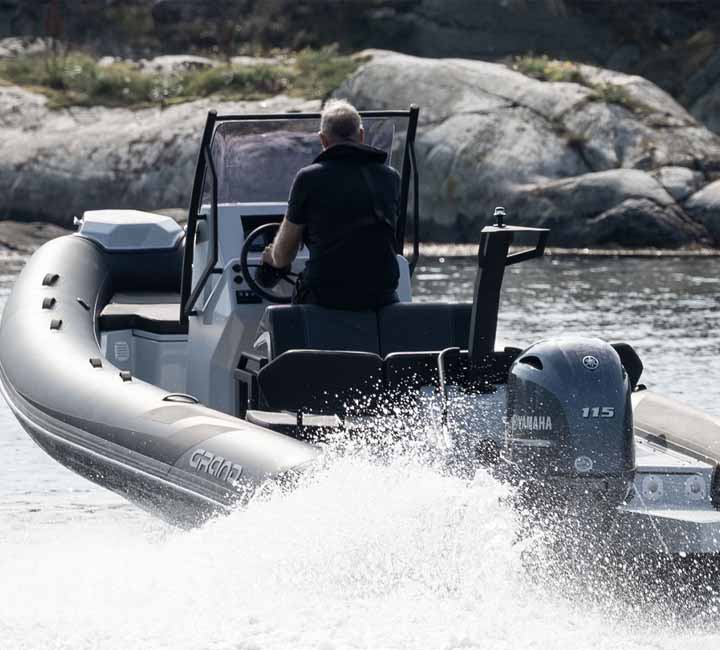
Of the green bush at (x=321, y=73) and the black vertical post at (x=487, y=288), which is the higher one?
the black vertical post at (x=487, y=288)

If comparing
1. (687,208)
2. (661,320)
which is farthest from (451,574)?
(687,208)

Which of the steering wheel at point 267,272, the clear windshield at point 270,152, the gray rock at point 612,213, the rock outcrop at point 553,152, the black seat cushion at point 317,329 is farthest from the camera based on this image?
the rock outcrop at point 553,152

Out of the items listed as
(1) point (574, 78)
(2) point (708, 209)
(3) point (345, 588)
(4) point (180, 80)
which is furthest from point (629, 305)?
(4) point (180, 80)

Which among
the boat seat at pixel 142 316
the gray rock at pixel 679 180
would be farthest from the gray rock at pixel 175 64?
the boat seat at pixel 142 316

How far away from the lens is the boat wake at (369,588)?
4461mm

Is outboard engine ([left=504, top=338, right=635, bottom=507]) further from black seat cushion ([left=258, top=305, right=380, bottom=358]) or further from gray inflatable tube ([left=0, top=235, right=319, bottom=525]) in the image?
black seat cushion ([left=258, top=305, right=380, bottom=358])

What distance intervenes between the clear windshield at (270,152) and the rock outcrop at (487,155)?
13.3 meters

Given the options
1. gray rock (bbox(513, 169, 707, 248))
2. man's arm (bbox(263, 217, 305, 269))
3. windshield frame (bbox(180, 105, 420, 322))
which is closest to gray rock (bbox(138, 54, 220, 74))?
gray rock (bbox(513, 169, 707, 248))

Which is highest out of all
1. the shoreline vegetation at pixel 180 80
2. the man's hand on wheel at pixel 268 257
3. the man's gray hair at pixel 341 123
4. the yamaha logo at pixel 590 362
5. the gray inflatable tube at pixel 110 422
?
the man's gray hair at pixel 341 123

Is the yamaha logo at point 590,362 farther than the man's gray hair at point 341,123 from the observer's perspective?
No

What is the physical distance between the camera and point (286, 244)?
6.16 metres

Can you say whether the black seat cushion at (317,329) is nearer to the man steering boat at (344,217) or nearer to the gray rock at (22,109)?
the man steering boat at (344,217)

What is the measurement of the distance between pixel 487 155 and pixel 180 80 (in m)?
5.43

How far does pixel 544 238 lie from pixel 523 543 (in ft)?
4.16
